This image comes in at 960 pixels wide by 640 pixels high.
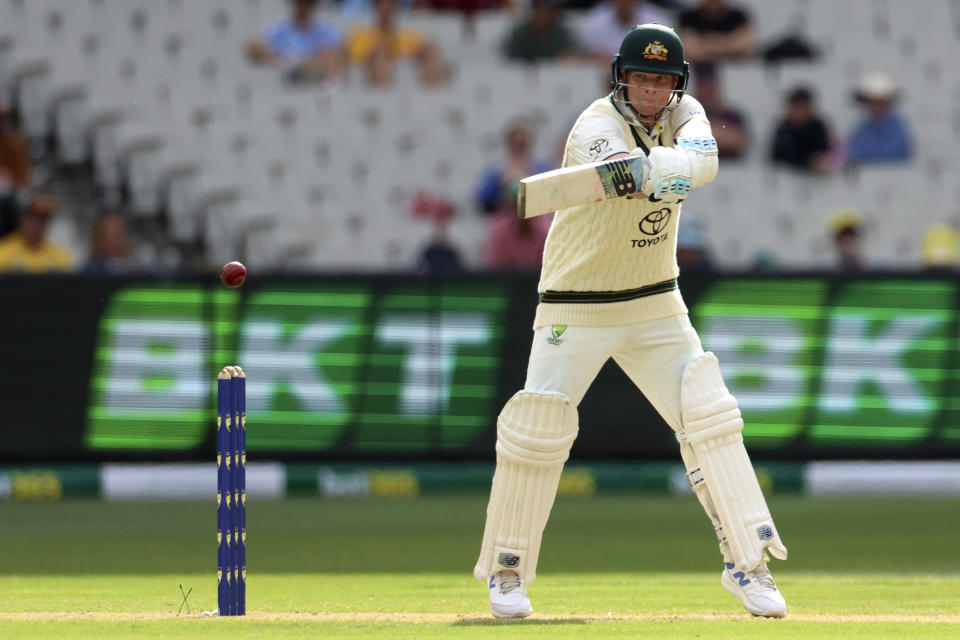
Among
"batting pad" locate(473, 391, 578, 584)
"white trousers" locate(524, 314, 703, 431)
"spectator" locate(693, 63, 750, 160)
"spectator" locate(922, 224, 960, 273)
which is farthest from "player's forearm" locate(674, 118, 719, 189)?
"spectator" locate(693, 63, 750, 160)

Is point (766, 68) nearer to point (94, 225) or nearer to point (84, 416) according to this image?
point (94, 225)

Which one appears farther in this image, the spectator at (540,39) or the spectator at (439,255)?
the spectator at (540,39)

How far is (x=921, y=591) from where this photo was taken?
7160 mm

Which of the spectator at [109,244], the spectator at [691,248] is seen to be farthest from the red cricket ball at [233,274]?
the spectator at [109,244]

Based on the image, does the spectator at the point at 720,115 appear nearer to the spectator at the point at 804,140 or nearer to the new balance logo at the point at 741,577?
the spectator at the point at 804,140

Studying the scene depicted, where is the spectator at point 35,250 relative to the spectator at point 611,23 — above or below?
below

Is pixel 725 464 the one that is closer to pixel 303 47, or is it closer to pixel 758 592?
pixel 758 592

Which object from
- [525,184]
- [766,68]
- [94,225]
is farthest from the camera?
[766,68]

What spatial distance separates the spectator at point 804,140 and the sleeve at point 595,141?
27.3 feet

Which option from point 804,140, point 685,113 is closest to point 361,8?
point 804,140

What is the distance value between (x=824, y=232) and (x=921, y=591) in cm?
696

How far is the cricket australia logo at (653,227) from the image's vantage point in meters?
5.98

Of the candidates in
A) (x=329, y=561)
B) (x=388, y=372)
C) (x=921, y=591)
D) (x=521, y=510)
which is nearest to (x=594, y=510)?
(x=388, y=372)

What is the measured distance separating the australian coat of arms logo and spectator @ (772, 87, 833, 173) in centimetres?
827
